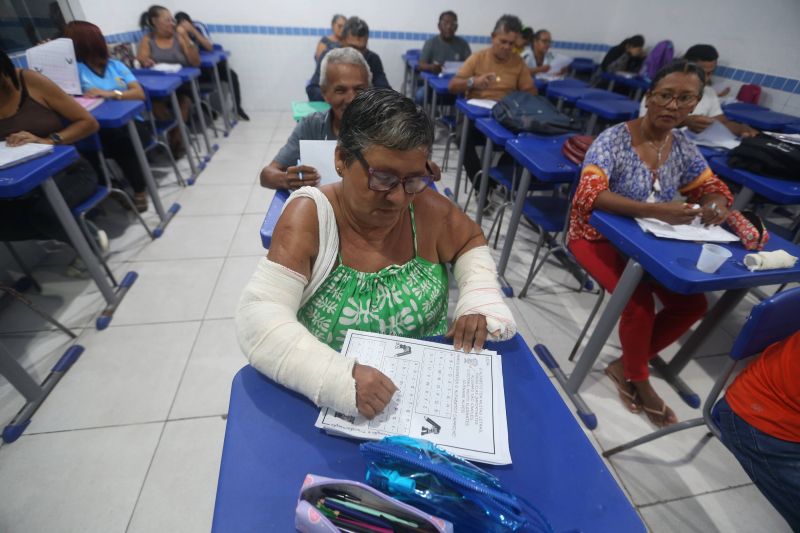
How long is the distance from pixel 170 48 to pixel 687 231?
5017 mm

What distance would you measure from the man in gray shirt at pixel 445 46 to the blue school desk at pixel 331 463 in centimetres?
468

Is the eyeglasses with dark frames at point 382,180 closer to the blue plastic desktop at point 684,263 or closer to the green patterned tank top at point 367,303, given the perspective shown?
the green patterned tank top at point 367,303

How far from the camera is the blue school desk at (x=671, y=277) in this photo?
3.84 feet

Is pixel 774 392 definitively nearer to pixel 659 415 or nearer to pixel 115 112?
pixel 659 415

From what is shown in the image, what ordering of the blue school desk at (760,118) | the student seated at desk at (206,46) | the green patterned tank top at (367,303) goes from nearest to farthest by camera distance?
the green patterned tank top at (367,303)
the blue school desk at (760,118)
the student seated at desk at (206,46)

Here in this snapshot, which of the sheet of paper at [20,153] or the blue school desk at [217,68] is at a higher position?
the sheet of paper at [20,153]

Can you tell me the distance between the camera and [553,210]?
7.45 ft

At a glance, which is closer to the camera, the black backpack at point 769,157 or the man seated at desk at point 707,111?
the black backpack at point 769,157

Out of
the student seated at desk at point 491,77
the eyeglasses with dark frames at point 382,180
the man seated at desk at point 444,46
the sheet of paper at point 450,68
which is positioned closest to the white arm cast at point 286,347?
the eyeglasses with dark frames at point 382,180

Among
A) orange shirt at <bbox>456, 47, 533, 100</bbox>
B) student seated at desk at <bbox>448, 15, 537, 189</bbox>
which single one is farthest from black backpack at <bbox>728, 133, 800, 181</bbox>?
orange shirt at <bbox>456, 47, 533, 100</bbox>

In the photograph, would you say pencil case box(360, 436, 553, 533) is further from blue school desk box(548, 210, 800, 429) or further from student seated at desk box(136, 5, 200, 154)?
student seated at desk box(136, 5, 200, 154)

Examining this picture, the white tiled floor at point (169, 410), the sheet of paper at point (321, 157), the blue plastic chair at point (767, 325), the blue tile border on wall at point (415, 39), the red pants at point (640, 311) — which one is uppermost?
the blue tile border on wall at point (415, 39)

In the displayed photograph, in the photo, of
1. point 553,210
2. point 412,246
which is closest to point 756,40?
point 553,210

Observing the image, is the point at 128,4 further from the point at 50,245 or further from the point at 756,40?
the point at 756,40
